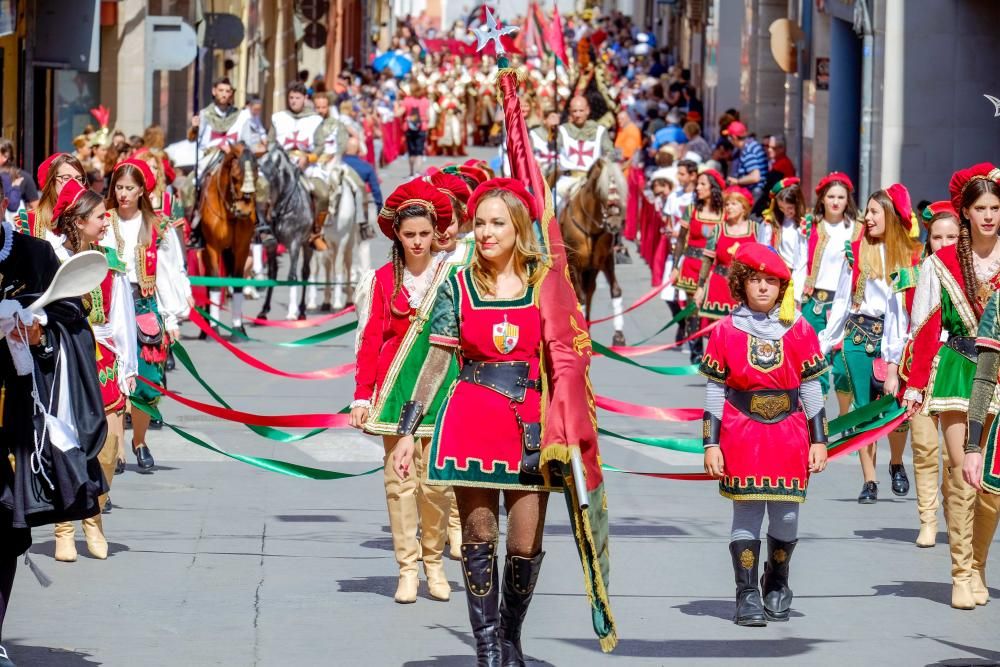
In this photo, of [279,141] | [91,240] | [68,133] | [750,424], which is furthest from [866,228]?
[68,133]

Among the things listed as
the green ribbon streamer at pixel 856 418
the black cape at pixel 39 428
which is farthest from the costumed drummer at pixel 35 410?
the green ribbon streamer at pixel 856 418

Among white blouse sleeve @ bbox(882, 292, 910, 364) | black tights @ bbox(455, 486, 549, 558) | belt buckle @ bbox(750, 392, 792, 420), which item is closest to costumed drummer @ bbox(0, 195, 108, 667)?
black tights @ bbox(455, 486, 549, 558)

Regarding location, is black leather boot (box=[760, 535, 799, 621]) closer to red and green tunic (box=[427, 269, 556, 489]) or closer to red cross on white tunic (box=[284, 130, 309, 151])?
red and green tunic (box=[427, 269, 556, 489])

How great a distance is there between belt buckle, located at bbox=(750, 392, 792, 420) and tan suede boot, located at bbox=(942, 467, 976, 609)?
39.0 inches

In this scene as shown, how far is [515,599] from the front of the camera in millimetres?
7117

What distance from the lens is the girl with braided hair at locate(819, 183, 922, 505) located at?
11164mm

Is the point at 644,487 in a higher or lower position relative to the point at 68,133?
lower

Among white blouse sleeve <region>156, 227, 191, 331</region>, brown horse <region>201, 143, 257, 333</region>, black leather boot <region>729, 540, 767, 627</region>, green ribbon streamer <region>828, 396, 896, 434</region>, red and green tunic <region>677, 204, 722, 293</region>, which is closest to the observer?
black leather boot <region>729, 540, 767, 627</region>

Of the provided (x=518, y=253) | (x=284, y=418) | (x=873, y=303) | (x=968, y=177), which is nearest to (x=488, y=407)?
(x=518, y=253)

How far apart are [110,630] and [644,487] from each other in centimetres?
476

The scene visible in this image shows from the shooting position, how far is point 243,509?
11.2 metres

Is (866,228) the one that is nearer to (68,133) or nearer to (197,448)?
(197,448)

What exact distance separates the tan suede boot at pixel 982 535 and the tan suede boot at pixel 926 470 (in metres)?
1.29

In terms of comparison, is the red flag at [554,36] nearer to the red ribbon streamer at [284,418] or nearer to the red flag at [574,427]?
the red ribbon streamer at [284,418]
